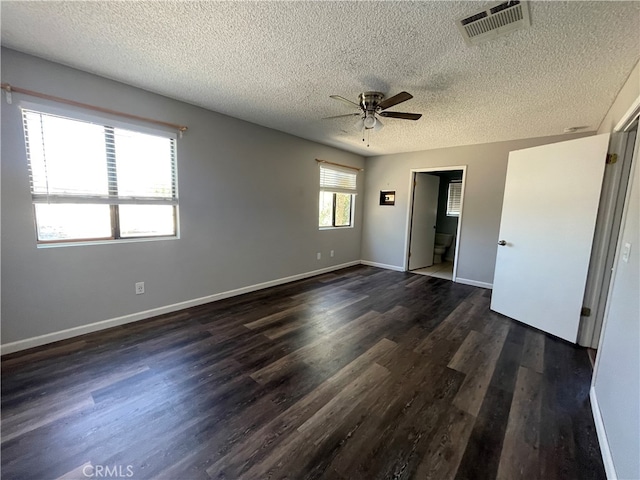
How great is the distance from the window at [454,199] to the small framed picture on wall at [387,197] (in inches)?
74.8

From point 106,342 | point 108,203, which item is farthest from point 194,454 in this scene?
point 108,203

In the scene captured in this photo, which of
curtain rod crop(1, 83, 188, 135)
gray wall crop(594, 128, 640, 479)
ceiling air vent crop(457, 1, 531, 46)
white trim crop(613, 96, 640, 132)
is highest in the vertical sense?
ceiling air vent crop(457, 1, 531, 46)

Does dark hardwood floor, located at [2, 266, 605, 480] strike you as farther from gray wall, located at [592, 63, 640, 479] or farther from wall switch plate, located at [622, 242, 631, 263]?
wall switch plate, located at [622, 242, 631, 263]

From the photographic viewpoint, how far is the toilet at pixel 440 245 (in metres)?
6.24

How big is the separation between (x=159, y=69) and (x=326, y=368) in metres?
2.92

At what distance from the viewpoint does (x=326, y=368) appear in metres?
2.17

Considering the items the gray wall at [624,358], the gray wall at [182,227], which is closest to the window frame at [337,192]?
the gray wall at [182,227]

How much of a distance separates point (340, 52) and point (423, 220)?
428 centimetres

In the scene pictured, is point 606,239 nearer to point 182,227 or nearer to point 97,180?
point 182,227

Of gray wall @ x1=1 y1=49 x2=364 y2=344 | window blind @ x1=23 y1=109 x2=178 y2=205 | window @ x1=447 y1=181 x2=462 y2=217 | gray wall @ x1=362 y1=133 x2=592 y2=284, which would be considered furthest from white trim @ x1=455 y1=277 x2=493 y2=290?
window blind @ x1=23 y1=109 x2=178 y2=205

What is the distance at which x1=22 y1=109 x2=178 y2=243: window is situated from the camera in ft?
7.45

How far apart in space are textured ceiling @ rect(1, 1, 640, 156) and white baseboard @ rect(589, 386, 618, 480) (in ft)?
7.74

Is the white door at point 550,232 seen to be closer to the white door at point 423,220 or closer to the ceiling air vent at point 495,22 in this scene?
the ceiling air vent at point 495,22

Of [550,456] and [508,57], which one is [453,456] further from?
[508,57]
